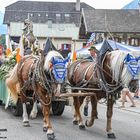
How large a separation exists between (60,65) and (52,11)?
73794 millimetres

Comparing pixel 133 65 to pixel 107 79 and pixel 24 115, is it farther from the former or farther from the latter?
pixel 24 115

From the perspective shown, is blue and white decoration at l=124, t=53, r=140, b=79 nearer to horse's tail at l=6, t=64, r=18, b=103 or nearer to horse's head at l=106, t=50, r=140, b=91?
horse's head at l=106, t=50, r=140, b=91

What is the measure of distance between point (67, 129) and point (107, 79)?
5.90 feet

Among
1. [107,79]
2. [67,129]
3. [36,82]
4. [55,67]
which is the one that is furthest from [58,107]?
[55,67]

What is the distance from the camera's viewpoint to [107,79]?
9.41 m

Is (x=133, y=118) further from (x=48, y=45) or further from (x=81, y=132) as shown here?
(x=48, y=45)

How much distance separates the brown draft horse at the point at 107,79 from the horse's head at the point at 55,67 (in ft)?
2.63

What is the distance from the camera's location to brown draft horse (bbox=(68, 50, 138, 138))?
8.95 meters

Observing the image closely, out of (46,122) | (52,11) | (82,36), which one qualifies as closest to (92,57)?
(46,122)

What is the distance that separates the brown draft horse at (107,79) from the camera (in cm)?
895

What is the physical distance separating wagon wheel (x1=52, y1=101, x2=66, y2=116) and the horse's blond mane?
357cm

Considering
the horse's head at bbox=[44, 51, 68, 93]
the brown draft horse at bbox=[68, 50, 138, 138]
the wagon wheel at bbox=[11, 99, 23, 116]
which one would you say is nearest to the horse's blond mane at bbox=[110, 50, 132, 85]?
the brown draft horse at bbox=[68, 50, 138, 138]

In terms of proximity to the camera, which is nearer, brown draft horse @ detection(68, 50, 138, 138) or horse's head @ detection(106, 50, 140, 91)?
horse's head @ detection(106, 50, 140, 91)

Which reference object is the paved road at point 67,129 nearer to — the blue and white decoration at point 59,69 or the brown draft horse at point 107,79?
the brown draft horse at point 107,79
